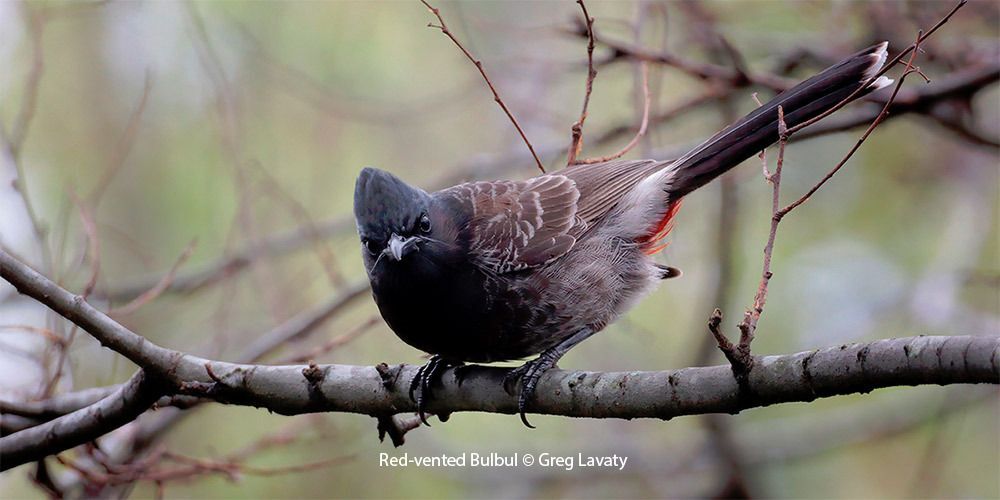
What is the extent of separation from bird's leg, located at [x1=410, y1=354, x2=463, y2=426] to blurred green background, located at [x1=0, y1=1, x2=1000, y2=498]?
7.05 feet

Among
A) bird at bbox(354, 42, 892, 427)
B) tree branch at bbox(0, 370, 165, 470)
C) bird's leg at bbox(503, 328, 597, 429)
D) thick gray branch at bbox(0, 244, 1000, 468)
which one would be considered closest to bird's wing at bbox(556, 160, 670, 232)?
bird at bbox(354, 42, 892, 427)

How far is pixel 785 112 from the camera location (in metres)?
4.21

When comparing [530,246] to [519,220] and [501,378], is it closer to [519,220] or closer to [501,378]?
[519,220]

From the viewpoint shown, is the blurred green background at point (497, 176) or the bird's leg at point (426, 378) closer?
the bird's leg at point (426, 378)

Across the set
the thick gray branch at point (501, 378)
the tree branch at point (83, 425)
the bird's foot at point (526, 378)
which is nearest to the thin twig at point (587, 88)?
the bird's foot at point (526, 378)

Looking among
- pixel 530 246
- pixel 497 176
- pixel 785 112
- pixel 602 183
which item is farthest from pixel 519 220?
pixel 497 176

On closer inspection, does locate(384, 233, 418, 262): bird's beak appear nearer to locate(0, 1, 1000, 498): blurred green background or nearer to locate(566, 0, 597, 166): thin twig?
locate(566, 0, 597, 166): thin twig

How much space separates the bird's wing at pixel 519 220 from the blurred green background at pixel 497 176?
109 centimetres

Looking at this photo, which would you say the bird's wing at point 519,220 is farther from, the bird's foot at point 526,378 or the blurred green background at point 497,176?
the blurred green background at point 497,176

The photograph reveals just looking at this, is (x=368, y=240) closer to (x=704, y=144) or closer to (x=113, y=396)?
(x=113, y=396)

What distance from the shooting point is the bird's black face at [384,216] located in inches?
158

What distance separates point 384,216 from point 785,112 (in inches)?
72.1

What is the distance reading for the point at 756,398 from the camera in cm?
279

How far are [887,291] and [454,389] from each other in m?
5.76
